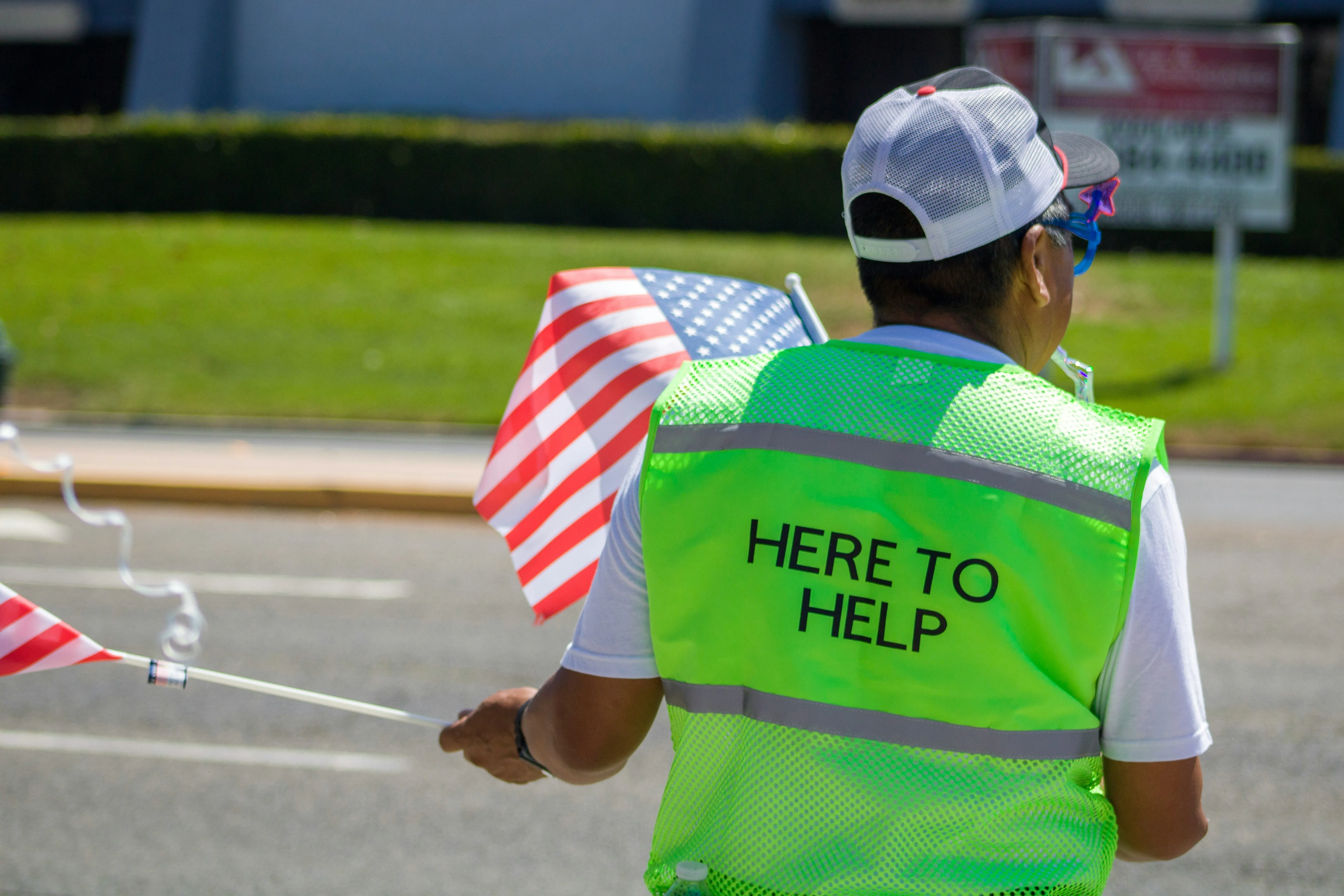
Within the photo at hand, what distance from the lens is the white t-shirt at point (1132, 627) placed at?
60.2 inches

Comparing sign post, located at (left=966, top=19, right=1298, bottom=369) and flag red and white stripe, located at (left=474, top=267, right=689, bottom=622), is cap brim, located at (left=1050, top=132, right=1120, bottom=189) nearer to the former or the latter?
flag red and white stripe, located at (left=474, top=267, right=689, bottom=622)

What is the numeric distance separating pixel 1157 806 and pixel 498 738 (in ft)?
3.17

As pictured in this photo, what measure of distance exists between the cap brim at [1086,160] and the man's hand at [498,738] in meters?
1.08

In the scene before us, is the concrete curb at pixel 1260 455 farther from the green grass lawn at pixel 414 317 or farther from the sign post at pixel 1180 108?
the sign post at pixel 1180 108

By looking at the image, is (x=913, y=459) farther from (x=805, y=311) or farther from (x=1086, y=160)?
(x=805, y=311)

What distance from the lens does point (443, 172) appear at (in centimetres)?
2214

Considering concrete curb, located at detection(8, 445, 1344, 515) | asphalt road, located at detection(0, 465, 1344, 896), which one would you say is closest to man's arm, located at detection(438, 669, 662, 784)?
asphalt road, located at detection(0, 465, 1344, 896)

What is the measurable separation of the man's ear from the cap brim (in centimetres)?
17

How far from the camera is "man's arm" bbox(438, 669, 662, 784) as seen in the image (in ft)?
5.95

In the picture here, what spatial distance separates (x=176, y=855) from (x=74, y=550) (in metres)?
4.56

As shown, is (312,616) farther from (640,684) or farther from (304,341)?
(304,341)

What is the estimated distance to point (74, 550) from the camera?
8.48 metres

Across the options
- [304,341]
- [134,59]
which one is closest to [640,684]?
[304,341]

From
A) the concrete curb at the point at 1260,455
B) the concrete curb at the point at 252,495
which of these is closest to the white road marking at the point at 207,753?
the concrete curb at the point at 252,495
